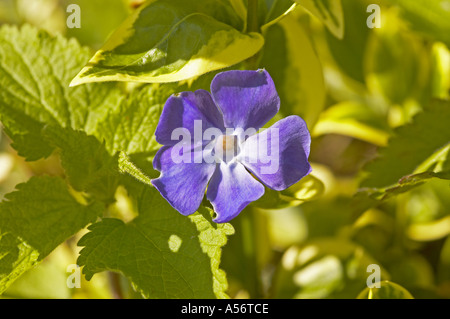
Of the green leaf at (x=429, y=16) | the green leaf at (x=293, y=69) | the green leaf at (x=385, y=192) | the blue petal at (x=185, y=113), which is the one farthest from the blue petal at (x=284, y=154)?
the green leaf at (x=429, y=16)

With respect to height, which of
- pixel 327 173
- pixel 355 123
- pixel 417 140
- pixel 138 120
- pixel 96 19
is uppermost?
pixel 96 19

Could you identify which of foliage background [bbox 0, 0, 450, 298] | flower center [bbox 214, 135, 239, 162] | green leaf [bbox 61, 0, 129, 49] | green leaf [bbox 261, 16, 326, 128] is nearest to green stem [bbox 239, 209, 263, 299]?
foliage background [bbox 0, 0, 450, 298]

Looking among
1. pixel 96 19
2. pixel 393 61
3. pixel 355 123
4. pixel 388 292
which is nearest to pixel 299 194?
pixel 388 292

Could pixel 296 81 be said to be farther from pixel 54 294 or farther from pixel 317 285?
pixel 54 294

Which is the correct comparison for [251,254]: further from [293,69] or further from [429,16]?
[429,16]

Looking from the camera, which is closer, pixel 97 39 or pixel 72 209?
pixel 72 209

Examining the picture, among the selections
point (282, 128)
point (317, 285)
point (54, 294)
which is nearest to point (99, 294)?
point (54, 294)

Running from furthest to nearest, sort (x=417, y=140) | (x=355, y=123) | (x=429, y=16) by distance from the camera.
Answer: (x=355, y=123) → (x=429, y=16) → (x=417, y=140)

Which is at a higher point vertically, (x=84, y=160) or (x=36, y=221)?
(x=84, y=160)
